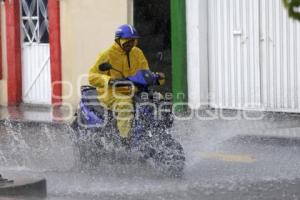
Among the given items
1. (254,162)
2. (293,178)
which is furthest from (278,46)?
(293,178)

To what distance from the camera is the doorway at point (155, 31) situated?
15219 millimetres

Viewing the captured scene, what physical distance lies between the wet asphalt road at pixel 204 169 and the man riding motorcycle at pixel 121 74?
568 millimetres

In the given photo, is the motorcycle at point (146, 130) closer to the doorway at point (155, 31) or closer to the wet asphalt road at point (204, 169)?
the wet asphalt road at point (204, 169)

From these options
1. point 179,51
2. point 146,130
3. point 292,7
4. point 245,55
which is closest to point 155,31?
point 179,51

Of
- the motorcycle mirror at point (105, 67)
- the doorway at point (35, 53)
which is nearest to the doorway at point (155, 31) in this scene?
the doorway at point (35, 53)

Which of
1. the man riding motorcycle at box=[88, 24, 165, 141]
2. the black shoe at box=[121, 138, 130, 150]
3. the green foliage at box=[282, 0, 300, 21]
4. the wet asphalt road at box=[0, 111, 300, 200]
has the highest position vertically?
the green foliage at box=[282, 0, 300, 21]

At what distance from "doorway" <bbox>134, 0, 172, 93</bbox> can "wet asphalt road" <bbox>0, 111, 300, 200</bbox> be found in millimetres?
2603

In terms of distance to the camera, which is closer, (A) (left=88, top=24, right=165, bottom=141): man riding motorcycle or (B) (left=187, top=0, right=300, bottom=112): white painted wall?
(A) (left=88, top=24, right=165, bottom=141): man riding motorcycle

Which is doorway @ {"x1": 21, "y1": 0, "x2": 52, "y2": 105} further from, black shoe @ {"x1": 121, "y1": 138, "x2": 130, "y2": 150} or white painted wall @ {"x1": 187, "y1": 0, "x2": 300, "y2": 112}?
black shoe @ {"x1": 121, "y1": 138, "x2": 130, "y2": 150}

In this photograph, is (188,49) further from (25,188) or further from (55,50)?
(25,188)

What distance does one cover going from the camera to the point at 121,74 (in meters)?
9.66

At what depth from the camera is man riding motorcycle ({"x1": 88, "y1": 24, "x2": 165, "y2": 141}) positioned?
30.1ft

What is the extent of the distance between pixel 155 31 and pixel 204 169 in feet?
20.5

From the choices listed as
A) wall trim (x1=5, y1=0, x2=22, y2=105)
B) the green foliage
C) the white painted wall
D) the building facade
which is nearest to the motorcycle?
the building facade
